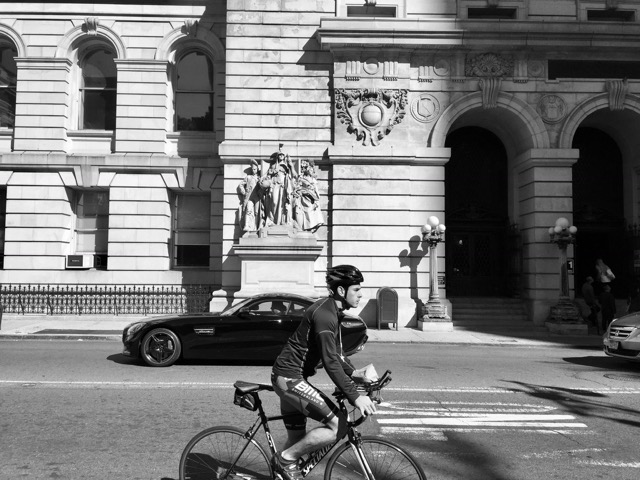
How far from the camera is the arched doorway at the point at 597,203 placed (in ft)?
68.3

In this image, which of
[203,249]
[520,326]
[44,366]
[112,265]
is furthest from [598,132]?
[44,366]

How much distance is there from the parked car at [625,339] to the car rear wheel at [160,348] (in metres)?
8.52

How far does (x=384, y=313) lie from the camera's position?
16938 millimetres

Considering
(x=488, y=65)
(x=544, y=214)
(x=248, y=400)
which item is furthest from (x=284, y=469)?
(x=488, y=65)

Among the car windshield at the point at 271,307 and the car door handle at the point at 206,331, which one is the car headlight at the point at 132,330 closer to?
the car door handle at the point at 206,331

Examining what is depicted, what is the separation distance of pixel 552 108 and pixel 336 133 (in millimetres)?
7738

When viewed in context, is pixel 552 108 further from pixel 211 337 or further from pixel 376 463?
pixel 376 463

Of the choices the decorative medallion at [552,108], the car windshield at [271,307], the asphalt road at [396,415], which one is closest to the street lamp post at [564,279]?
the decorative medallion at [552,108]

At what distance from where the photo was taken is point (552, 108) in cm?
1870

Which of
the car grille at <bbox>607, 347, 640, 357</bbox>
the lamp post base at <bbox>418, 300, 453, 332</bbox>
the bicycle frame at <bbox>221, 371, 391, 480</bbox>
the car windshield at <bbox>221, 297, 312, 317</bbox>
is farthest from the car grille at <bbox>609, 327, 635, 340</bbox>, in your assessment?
the bicycle frame at <bbox>221, 371, 391, 480</bbox>

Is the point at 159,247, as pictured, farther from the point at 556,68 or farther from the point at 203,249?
the point at 556,68

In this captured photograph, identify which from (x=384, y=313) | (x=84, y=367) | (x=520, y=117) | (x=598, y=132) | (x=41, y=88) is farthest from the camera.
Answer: (x=598, y=132)

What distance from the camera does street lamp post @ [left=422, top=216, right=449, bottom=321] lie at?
1703cm

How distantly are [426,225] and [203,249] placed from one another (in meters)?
8.75
